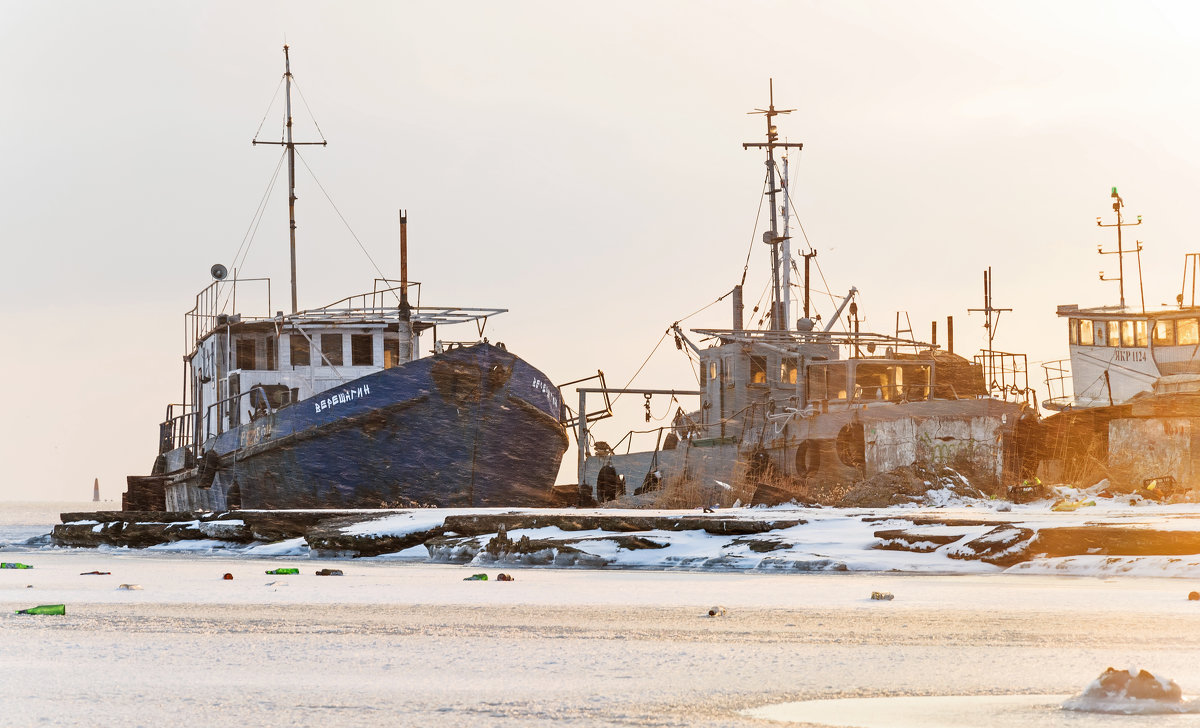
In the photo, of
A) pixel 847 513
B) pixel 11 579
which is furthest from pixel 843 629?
pixel 847 513

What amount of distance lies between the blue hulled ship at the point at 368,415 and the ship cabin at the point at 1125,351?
14515mm

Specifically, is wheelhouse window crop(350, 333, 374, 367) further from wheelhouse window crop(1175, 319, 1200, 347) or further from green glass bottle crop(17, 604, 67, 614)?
green glass bottle crop(17, 604, 67, 614)

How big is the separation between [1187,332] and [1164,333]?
0.52 metres

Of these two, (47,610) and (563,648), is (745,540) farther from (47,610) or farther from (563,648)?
(563,648)

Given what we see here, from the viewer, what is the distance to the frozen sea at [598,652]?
4504 millimetres

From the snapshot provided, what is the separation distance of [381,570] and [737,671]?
7.73 meters

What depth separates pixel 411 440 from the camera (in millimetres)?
26156

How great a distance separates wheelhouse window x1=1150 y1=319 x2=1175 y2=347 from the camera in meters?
34.5

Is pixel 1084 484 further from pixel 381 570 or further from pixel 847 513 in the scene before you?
pixel 381 570

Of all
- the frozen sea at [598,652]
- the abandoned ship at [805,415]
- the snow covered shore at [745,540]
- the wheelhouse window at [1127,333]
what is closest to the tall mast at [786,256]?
the abandoned ship at [805,415]

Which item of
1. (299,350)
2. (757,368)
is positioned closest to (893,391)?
(757,368)

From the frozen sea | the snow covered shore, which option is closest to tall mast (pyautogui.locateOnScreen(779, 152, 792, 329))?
the snow covered shore

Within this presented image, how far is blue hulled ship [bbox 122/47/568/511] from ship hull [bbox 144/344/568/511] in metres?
0.02

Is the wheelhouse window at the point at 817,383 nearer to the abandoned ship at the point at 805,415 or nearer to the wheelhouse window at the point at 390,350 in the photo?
the abandoned ship at the point at 805,415
